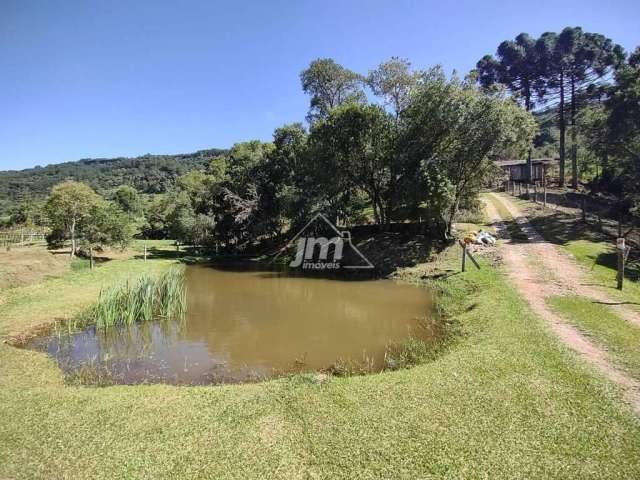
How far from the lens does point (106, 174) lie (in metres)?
125

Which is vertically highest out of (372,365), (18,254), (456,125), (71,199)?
(456,125)

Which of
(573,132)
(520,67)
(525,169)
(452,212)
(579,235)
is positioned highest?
(520,67)

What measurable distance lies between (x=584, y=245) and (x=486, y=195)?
1932 centimetres

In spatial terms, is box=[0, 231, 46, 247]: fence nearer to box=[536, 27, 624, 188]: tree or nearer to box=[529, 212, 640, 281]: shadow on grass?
box=[529, 212, 640, 281]: shadow on grass

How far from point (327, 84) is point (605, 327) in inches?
1103

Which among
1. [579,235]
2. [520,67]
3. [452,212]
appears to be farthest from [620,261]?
[520,67]

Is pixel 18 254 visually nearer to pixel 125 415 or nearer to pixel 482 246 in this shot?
pixel 125 415

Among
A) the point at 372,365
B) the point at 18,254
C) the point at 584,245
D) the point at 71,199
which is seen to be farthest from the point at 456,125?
the point at 18,254

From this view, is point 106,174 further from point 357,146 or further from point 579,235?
point 579,235

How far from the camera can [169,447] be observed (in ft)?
18.6

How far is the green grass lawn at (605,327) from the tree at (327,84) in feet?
77.8

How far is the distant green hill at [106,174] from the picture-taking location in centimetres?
9975

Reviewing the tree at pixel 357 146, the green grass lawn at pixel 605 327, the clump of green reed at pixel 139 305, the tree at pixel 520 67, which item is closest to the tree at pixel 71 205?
the clump of green reed at pixel 139 305

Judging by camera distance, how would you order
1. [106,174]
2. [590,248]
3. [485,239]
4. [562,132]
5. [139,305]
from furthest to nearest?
1. [106,174]
2. [562,132]
3. [485,239]
4. [590,248]
5. [139,305]
